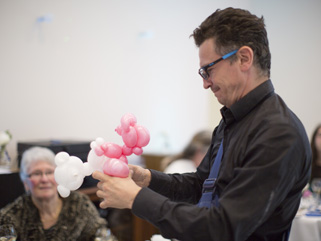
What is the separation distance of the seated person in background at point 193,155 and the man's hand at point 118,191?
227 cm

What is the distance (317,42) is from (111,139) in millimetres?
3537

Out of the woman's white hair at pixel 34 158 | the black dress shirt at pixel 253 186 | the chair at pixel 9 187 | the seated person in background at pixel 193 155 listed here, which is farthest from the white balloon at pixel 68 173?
the seated person in background at pixel 193 155

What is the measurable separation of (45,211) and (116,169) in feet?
5.27

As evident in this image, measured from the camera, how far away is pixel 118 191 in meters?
1.24

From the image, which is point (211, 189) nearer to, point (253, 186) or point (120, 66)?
point (253, 186)

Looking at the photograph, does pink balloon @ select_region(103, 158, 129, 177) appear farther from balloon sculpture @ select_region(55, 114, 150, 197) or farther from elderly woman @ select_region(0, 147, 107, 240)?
elderly woman @ select_region(0, 147, 107, 240)

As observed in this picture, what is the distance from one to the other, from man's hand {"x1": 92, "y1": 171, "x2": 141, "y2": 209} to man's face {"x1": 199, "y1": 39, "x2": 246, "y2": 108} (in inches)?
18.6

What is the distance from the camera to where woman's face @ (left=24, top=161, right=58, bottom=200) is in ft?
8.67

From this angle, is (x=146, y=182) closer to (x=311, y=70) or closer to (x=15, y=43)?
(x=15, y=43)

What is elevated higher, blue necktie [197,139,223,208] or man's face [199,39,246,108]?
man's face [199,39,246,108]

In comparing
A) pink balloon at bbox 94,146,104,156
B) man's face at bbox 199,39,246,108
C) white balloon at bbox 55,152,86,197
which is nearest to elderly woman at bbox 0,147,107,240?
white balloon at bbox 55,152,86,197

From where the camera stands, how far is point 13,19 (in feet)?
12.0

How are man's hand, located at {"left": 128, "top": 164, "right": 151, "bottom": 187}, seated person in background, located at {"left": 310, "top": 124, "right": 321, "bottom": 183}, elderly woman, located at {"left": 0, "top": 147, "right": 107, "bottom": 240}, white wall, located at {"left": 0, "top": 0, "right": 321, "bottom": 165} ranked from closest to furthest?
man's hand, located at {"left": 128, "top": 164, "right": 151, "bottom": 187} < elderly woman, located at {"left": 0, "top": 147, "right": 107, "bottom": 240} < white wall, located at {"left": 0, "top": 0, "right": 321, "bottom": 165} < seated person in background, located at {"left": 310, "top": 124, "right": 321, "bottom": 183}

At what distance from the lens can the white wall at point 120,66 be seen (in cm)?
380
